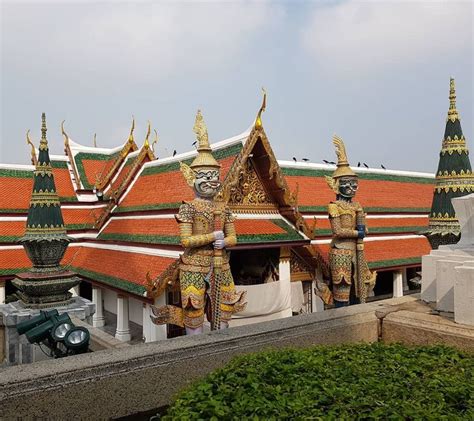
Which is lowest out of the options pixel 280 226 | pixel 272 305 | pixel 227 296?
pixel 272 305

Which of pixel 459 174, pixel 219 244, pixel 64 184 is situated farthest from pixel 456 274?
pixel 64 184

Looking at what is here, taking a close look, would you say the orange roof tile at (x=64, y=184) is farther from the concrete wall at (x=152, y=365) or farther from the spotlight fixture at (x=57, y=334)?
the concrete wall at (x=152, y=365)

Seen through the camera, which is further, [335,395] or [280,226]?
[280,226]

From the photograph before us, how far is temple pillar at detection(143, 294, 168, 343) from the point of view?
422 inches

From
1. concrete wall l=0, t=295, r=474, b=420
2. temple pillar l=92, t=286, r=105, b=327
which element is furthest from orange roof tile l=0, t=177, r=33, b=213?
concrete wall l=0, t=295, r=474, b=420

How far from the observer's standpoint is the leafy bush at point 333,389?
8.23ft

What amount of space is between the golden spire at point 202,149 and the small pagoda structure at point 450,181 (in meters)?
5.45

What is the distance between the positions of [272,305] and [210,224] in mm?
5366

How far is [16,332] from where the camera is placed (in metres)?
6.99

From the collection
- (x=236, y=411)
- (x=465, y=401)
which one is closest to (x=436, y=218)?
(x=465, y=401)

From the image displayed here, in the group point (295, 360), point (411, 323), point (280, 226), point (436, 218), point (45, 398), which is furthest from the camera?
point (280, 226)

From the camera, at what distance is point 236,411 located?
2518 mm

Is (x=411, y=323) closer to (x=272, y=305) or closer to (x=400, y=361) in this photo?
(x=400, y=361)

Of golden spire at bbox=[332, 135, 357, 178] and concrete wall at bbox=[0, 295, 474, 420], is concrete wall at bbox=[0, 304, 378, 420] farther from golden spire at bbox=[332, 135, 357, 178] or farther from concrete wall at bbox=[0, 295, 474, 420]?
golden spire at bbox=[332, 135, 357, 178]
